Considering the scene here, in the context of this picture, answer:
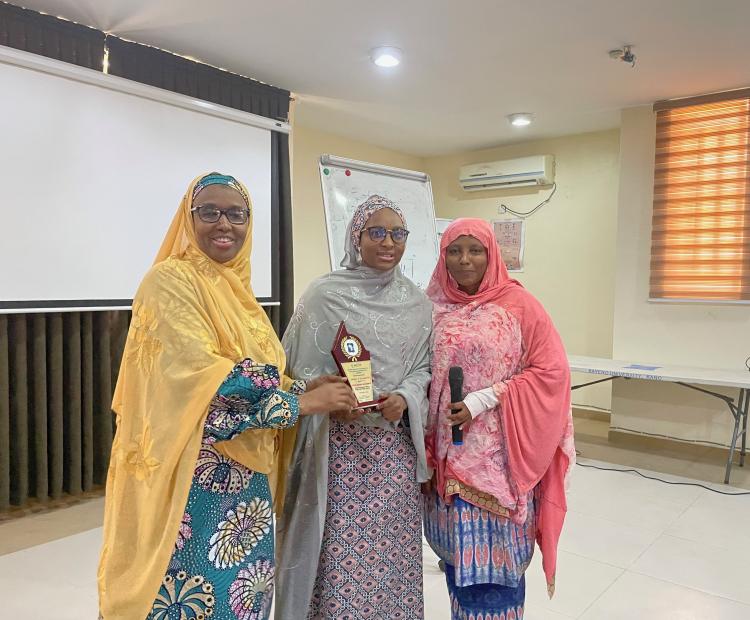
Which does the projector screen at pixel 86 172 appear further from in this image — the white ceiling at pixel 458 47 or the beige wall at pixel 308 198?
the beige wall at pixel 308 198

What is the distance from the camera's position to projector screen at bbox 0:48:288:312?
2857mm

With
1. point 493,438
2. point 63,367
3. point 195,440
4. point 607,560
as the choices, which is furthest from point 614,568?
A: point 63,367

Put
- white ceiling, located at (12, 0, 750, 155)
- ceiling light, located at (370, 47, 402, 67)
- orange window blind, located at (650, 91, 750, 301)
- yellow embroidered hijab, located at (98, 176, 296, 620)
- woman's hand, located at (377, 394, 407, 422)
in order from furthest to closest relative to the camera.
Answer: orange window blind, located at (650, 91, 750, 301) < ceiling light, located at (370, 47, 402, 67) < white ceiling, located at (12, 0, 750, 155) < woman's hand, located at (377, 394, 407, 422) < yellow embroidered hijab, located at (98, 176, 296, 620)

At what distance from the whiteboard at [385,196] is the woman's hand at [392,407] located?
1.47 metres

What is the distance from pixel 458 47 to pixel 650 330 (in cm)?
257

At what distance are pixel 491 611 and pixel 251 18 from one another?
282 centimetres

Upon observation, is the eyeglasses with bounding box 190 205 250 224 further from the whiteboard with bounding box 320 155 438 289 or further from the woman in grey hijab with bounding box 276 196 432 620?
the whiteboard with bounding box 320 155 438 289

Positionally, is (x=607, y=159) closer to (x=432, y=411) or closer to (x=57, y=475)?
(x=432, y=411)

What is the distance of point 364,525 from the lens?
1.48m

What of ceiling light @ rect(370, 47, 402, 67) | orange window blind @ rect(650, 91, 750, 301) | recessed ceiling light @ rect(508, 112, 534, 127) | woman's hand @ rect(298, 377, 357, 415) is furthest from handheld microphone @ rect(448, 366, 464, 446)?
recessed ceiling light @ rect(508, 112, 534, 127)

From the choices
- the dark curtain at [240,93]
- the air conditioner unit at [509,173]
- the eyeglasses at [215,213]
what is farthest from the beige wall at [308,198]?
the eyeglasses at [215,213]

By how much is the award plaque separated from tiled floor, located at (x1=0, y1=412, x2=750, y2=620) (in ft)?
3.99

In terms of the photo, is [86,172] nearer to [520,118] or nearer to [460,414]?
[460,414]

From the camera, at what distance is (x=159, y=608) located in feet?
3.97
